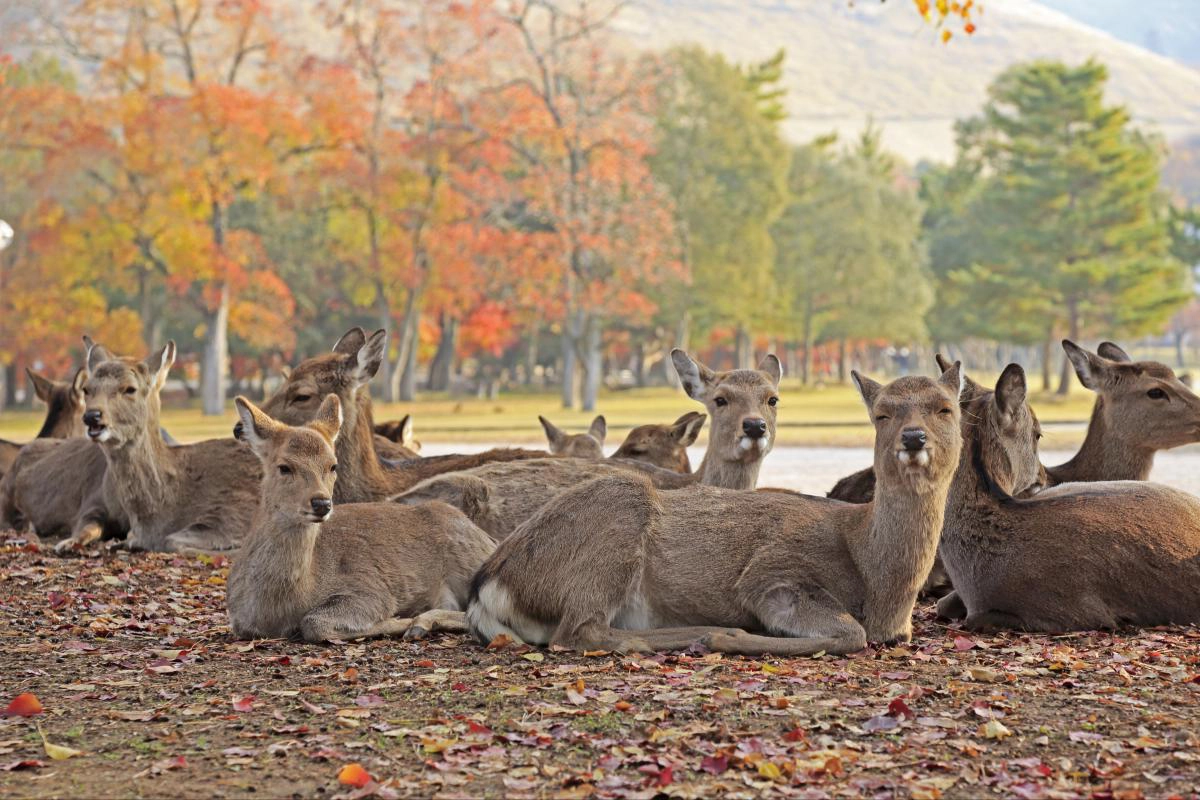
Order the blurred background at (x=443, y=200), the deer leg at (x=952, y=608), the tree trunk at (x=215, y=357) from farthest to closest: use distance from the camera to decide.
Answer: the tree trunk at (x=215, y=357) < the blurred background at (x=443, y=200) < the deer leg at (x=952, y=608)

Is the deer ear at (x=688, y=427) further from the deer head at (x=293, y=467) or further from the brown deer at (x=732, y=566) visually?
the deer head at (x=293, y=467)

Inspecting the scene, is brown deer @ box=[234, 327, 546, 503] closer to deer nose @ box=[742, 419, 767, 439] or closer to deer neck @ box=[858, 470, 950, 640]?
deer nose @ box=[742, 419, 767, 439]

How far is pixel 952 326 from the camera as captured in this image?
6894 centimetres

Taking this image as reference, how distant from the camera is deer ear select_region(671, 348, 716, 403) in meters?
9.80

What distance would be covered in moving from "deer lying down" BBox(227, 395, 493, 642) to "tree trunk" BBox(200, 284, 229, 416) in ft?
118

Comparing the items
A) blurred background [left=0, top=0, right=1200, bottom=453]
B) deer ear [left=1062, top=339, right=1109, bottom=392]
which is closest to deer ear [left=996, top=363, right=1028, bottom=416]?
deer ear [left=1062, top=339, right=1109, bottom=392]

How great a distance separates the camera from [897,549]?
23.2ft

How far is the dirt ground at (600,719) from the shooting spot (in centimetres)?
507

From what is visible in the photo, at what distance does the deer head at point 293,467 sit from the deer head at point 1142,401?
4.88 meters

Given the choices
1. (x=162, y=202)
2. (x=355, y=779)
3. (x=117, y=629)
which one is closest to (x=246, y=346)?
(x=162, y=202)

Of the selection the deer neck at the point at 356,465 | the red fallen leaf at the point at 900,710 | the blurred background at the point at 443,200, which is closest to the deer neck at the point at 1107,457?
the deer neck at the point at 356,465

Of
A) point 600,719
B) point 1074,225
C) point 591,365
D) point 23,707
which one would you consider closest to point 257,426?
point 23,707

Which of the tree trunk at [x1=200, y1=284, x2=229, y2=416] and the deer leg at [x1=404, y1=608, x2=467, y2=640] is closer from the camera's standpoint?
the deer leg at [x1=404, y1=608, x2=467, y2=640]

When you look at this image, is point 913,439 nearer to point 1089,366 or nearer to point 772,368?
point 772,368
